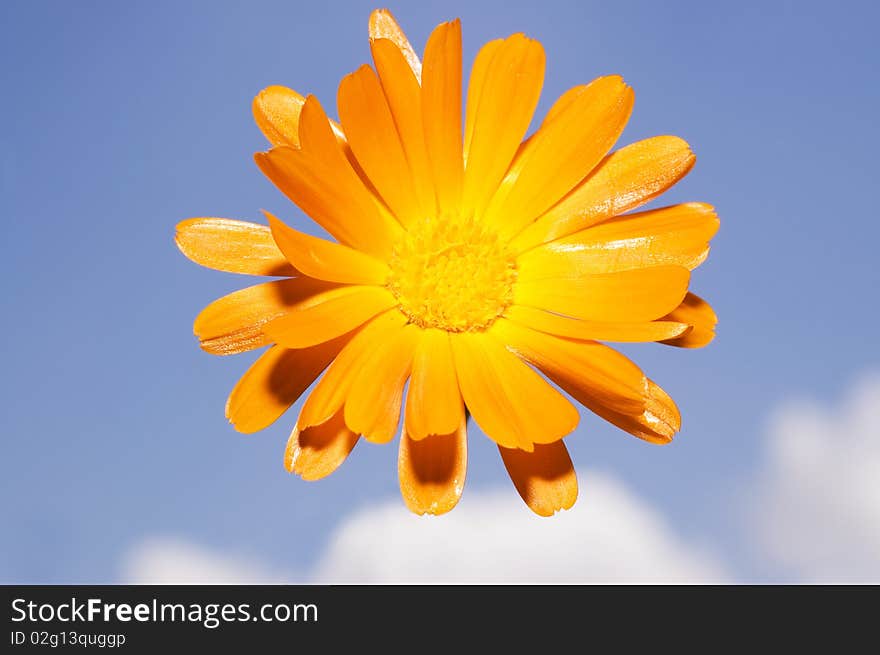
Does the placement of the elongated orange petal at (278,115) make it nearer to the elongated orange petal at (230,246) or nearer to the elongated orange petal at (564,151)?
the elongated orange petal at (230,246)

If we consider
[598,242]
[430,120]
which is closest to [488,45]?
[430,120]

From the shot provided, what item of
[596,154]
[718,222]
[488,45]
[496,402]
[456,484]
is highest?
[488,45]

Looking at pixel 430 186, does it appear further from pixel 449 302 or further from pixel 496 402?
pixel 496 402

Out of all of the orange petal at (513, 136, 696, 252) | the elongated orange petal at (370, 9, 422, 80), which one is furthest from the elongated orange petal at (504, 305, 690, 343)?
the elongated orange petal at (370, 9, 422, 80)

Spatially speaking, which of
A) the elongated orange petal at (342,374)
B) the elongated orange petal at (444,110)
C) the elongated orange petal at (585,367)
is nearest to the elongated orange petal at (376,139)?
the elongated orange petal at (444,110)

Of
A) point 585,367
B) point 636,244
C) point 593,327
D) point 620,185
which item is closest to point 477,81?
point 620,185

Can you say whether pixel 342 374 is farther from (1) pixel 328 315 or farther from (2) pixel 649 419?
(2) pixel 649 419

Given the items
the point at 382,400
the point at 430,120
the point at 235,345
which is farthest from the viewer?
the point at 430,120

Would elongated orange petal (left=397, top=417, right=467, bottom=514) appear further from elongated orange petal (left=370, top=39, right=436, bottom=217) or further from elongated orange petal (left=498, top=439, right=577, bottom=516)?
elongated orange petal (left=370, top=39, right=436, bottom=217)
